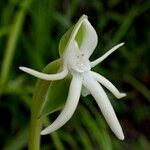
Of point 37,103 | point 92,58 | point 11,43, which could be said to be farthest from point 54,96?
point 92,58

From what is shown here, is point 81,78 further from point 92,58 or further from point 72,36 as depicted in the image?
point 92,58

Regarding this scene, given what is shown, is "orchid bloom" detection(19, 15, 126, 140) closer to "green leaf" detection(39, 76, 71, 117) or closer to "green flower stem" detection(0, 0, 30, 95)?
"green leaf" detection(39, 76, 71, 117)

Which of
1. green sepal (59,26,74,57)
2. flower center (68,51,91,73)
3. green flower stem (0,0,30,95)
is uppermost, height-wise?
green sepal (59,26,74,57)

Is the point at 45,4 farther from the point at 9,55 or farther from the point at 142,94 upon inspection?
the point at 142,94

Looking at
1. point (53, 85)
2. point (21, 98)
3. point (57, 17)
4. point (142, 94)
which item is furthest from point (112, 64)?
point (53, 85)

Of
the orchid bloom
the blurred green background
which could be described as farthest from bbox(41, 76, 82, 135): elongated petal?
the blurred green background

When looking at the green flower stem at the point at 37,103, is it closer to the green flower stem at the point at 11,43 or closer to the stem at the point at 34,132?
the stem at the point at 34,132

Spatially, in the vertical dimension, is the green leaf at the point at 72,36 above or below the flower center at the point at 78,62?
above

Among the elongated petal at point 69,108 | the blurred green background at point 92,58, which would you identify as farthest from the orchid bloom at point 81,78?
the blurred green background at point 92,58
